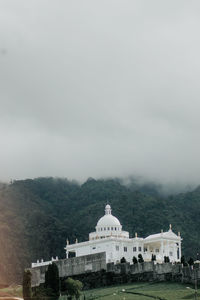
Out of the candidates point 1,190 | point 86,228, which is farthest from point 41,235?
point 1,190

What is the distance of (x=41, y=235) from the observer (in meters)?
166

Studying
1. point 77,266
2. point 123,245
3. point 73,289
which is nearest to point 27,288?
point 73,289

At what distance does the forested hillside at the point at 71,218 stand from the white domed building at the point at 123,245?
3048cm

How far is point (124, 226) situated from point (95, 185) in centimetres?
3055

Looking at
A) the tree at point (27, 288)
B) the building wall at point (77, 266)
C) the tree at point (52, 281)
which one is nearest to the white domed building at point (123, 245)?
the building wall at point (77, 266)

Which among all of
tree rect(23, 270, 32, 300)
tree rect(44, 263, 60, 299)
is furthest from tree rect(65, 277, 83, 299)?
tree rect(23, 270, 32, 300)

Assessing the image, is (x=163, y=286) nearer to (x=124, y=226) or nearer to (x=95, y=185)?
(x=124, y=226)

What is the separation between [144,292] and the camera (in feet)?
304

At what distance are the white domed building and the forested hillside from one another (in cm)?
3048

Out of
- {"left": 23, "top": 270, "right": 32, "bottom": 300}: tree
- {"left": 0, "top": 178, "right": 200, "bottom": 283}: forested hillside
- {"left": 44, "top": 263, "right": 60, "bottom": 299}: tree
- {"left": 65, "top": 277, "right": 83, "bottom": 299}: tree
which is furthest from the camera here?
{"left": 0, "top": 178, "right": 200, "bottom": 283}: forested hillside

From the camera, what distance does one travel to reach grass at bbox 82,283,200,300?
88.9 meters

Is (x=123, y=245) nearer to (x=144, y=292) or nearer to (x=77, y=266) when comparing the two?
(x=77, y=266)

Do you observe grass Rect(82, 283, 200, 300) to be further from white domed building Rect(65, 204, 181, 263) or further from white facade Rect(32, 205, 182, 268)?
white domed building Rect(65, 204, 181, 263)

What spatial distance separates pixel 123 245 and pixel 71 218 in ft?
234
